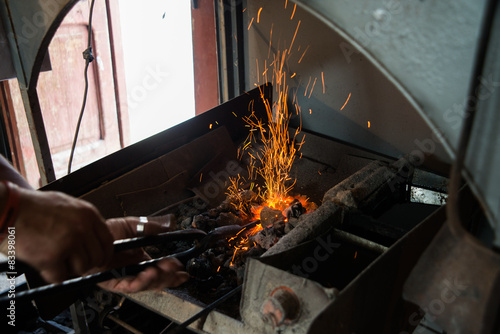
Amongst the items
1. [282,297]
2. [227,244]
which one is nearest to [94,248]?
[282,297]

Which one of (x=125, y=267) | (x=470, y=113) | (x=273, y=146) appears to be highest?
(x=470, y=113)

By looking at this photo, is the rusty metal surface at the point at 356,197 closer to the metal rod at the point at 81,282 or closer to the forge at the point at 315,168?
the forge at the point at 315,168

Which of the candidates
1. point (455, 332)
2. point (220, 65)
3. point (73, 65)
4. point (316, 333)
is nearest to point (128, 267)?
point (316, 333)

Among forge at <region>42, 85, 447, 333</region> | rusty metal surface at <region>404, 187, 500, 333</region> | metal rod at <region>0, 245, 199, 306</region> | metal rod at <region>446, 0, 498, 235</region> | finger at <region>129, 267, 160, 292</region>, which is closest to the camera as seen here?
metal rod at <region>446, 0, 498, 235</region>

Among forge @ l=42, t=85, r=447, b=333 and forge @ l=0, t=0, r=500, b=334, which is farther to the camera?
forge @ l=42, t=85, r=447, b=333

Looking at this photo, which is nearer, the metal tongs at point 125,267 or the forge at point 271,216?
the metal tongs at point 125,267

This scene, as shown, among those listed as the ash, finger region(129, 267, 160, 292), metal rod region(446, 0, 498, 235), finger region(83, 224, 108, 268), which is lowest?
the ash

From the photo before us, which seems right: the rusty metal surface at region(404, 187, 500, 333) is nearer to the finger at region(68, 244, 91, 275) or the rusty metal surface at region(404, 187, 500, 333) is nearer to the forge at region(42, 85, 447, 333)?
the forge at region(42, 85, 447, 333)

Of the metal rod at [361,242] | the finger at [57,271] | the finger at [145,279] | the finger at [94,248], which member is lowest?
the metal rod at [361,242]

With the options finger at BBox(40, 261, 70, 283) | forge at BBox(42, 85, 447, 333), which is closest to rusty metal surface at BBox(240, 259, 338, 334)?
forge at BBox(42, 85, 447, 333)

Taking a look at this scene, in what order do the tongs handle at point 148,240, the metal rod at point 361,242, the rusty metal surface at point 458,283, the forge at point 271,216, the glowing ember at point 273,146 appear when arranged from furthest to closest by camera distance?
the glowing ember at point 273,146 < the metal rod at point 361,242 < the tongs handle at point 148,240 < the forge at point 271,216 < the rusty metal surface at point 458,283

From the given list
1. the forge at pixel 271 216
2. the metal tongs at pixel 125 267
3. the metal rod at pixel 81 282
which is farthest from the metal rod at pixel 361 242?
the metal rod at pixel 81 282

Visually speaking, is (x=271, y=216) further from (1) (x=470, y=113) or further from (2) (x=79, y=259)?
(1) (x=470, y=113)

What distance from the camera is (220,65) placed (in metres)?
4.30
